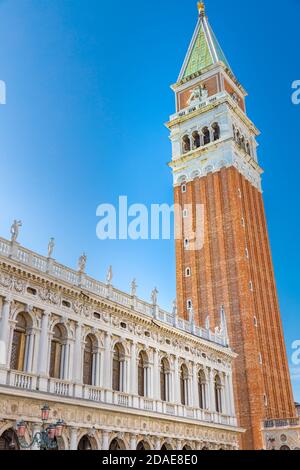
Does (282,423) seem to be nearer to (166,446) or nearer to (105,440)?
(166,446)

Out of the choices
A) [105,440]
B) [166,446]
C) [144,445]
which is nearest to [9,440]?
[105,440]

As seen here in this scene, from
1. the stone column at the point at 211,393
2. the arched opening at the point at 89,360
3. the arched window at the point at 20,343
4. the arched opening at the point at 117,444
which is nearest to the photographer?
the arched window at the point at 20,343

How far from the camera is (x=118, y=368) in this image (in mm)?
26344

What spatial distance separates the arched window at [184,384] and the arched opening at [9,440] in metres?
13.2

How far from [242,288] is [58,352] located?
2280 centimetres

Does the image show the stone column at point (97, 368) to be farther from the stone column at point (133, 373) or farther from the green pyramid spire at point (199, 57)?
the green pyramid spire at point (199, 57)

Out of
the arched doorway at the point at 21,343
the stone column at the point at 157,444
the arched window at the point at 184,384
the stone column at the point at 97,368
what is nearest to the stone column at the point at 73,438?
the stone column at the point at 97,368

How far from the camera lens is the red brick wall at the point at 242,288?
38938 mm

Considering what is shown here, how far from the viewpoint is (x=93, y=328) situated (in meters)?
24.8

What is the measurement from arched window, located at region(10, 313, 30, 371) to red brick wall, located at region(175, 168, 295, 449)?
22.2 m

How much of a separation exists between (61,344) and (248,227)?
2801 cm
